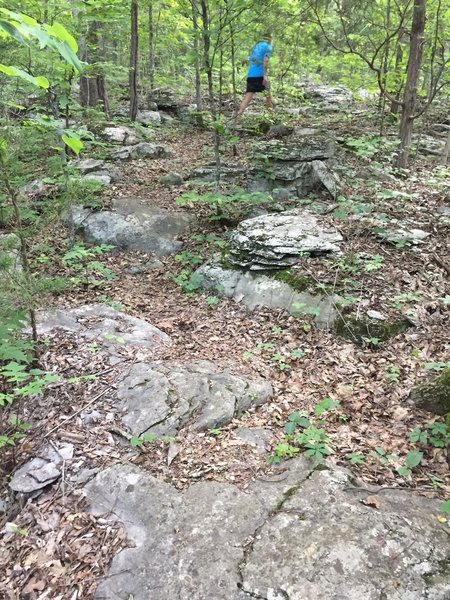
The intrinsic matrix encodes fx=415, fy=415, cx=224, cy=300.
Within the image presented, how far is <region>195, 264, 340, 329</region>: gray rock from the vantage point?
205 inches

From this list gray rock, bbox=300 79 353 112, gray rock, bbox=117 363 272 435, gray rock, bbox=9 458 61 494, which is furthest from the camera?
gray rock, bbox=300 79 353 112

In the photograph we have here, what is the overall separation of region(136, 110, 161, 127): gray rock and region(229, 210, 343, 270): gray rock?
7.91 metres

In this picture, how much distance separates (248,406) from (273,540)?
4.85 feet

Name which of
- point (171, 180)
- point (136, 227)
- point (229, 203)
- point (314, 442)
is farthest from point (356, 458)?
point (171, 180)

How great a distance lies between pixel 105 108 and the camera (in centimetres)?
1216

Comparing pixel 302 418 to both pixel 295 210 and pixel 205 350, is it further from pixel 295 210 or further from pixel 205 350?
pixel 295 210

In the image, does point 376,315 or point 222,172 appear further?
point 222,172

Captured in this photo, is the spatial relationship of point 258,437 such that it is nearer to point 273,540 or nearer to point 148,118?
point 273,540

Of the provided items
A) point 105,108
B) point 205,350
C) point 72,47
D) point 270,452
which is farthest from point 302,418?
point 105,108

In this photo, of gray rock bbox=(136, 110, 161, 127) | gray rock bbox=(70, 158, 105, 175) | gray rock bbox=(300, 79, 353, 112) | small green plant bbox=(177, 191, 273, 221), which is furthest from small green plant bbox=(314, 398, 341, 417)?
gray rock bbox=(300, 79, 353, 112)

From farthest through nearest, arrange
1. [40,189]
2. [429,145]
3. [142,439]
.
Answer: [429,145], [40,189], [142,439]

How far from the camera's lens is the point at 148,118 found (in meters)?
13.0

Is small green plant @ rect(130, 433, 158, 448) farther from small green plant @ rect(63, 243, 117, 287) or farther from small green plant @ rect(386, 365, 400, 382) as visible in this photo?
small green plant @ rect(63, 243, 117, 287)

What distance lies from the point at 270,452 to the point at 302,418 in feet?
1.59
